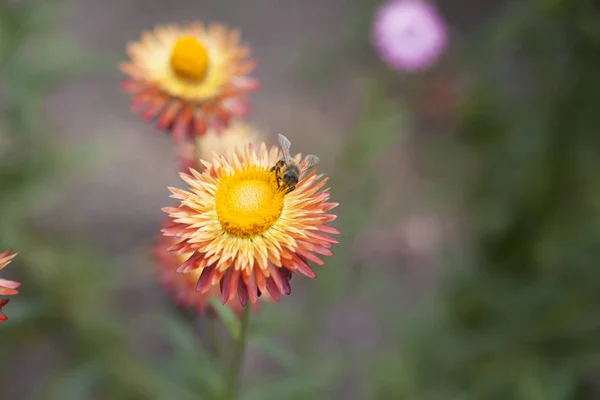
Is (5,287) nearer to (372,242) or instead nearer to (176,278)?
(176,278)

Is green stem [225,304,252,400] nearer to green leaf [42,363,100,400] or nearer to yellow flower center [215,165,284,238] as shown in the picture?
yellow flower center [215,165,284,238]

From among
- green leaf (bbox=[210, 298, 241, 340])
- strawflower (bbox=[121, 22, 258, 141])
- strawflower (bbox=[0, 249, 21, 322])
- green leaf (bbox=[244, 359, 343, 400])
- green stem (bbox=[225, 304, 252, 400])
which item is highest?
strawflower (bbox=[121, 22, 258, 141])

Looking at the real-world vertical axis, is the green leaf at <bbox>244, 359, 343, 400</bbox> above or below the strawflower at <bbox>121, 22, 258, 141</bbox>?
below

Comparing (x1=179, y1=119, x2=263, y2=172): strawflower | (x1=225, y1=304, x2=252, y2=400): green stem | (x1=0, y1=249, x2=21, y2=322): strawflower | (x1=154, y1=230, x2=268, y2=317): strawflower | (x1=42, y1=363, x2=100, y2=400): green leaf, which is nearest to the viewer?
(x1=0, y1=249, x2=21, y2=322): strawflower

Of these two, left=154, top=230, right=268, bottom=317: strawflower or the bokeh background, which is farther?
the bokeh background

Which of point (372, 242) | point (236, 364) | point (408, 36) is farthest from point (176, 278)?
point (372, 242)

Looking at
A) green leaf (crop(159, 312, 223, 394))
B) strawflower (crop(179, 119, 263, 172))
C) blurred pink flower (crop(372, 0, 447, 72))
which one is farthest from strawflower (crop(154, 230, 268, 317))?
blurred pink flower (crop(372, 0, 447, 72))
